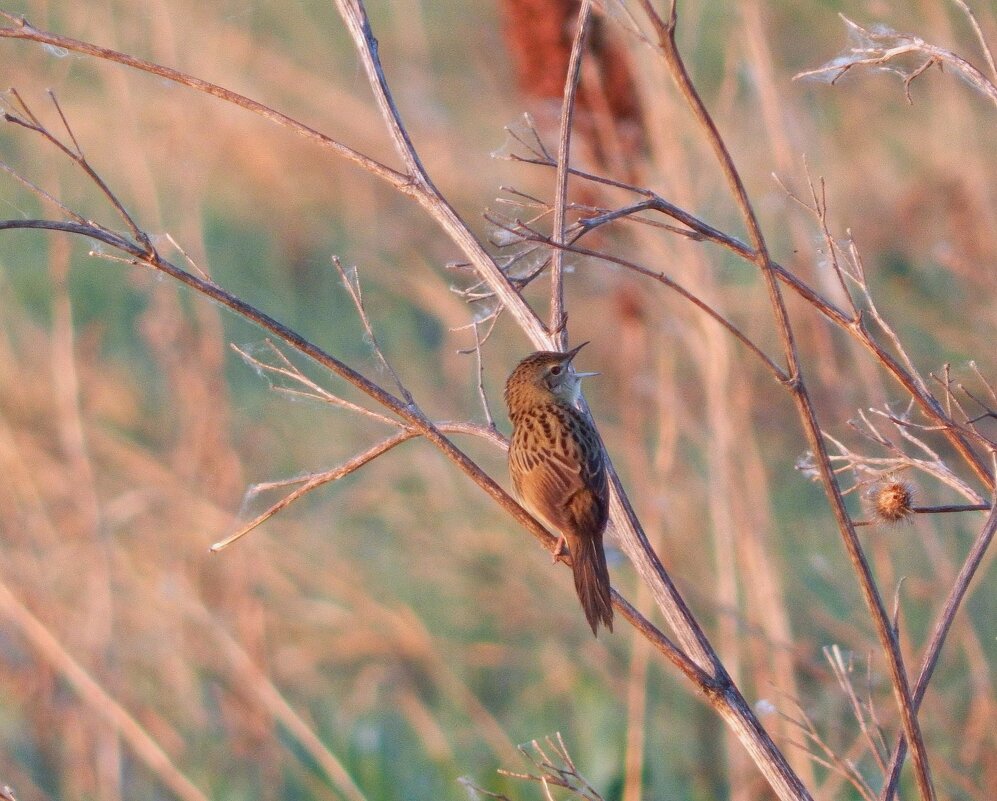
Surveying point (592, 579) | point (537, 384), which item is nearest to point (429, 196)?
point (592, 579)

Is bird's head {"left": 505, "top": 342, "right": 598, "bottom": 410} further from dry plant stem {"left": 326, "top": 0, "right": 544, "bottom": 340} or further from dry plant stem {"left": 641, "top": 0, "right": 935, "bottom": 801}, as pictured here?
dry plant stem {"left": 641, "top": 0, "right": 935, "bottom": 801}

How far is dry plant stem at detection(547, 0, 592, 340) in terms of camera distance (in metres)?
1.73

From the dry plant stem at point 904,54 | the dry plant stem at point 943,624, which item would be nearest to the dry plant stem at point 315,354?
the dry plant stem at point 943,624

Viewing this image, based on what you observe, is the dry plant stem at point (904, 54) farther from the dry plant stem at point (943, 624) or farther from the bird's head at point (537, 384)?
the bird's head at point (537, 384)

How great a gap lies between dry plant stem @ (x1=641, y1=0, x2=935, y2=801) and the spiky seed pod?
0.30m

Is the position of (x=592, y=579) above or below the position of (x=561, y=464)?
below

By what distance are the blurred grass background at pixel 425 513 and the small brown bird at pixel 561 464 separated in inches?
26.1

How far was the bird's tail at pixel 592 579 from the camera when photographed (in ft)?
7.50

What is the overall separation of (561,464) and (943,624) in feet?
5.28

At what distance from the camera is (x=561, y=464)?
301 centimetres

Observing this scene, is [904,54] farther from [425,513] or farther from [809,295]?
[425,513]

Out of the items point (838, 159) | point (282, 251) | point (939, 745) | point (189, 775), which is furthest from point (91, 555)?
point (838, 159)

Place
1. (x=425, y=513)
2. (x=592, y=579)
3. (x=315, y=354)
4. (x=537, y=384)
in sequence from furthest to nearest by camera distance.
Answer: (x=425, y=513), (x=537, y=384), (x=592, y=579), (x=315, y=354)

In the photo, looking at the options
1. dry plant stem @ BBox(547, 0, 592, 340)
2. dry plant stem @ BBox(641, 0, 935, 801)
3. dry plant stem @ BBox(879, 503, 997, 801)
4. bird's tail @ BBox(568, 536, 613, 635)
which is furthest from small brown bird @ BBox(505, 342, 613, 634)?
dry plant stem @ BBox(641, 0, 935, 801)
